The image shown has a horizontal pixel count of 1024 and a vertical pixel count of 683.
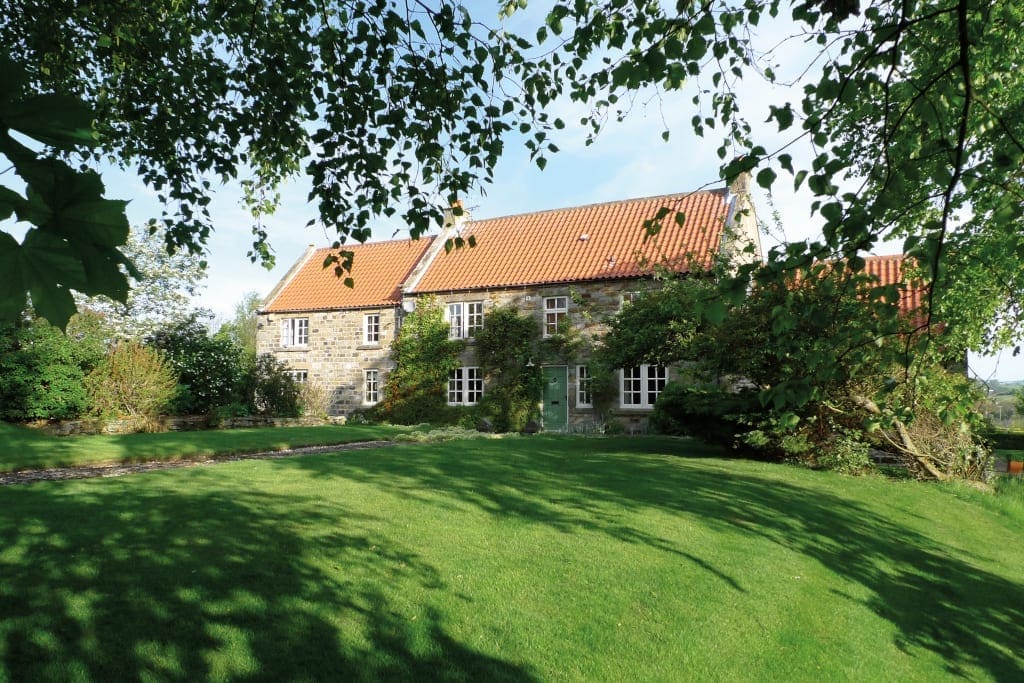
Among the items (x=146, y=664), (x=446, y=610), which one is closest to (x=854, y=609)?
(x=446, y=610)

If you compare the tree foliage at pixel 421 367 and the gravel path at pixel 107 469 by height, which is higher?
the tree foliage at pixel 421 367

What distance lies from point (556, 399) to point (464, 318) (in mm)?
5106

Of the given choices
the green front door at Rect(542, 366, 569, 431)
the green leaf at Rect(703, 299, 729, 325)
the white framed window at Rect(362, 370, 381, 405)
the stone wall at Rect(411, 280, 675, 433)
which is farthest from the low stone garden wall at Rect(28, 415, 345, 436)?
the green leaf at Rect(703, 299, 729, 325)

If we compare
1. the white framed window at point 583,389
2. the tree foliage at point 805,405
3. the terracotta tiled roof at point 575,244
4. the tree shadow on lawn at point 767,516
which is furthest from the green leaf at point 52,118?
the white framed window at point 583,389

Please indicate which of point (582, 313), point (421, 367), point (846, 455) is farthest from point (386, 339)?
point (846, 455)

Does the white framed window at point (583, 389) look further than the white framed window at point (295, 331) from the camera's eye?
No

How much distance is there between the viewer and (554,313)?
76.7 feet

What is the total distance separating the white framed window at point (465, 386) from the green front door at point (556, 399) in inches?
110

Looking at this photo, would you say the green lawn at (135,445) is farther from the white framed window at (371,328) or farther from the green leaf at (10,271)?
the green leaf at (10,271)

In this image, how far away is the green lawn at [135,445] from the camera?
36.8ft

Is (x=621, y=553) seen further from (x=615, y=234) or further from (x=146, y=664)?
(x=615, y=234)

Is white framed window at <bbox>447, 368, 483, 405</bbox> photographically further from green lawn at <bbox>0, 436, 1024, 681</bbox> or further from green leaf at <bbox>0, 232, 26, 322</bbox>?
green leaf at <bbox>0, 232, 26, 322</bbox>

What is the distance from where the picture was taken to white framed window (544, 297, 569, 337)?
23203 mm

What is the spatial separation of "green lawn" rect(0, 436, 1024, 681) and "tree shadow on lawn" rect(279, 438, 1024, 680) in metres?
0.05
